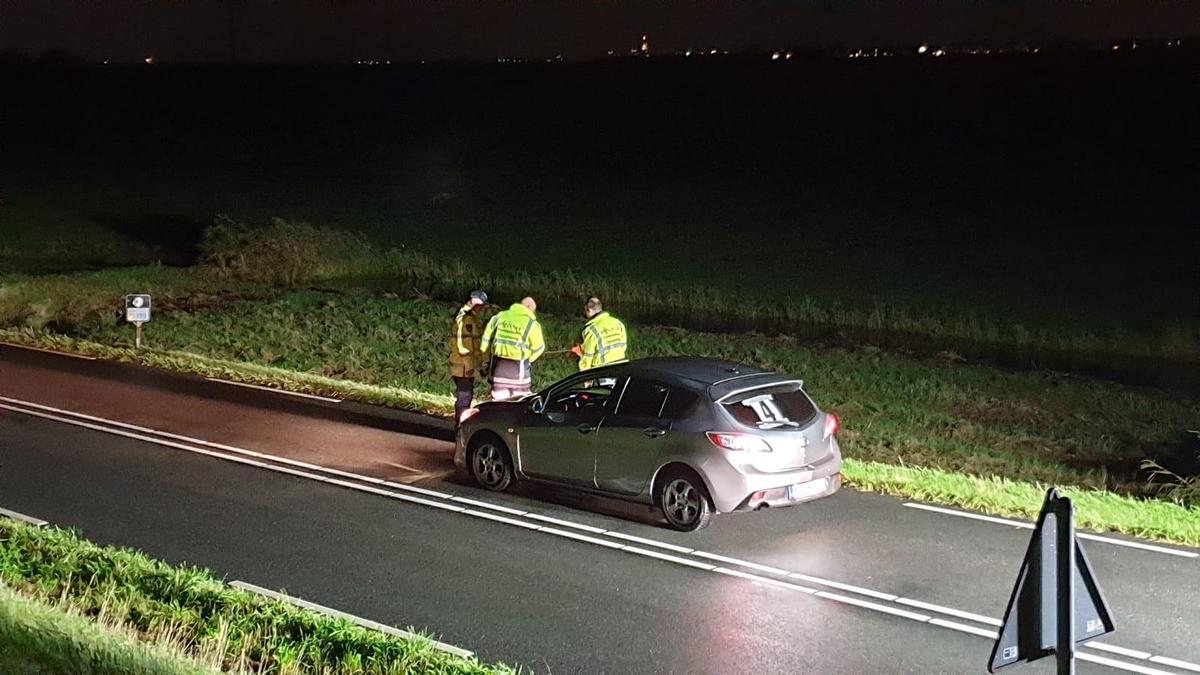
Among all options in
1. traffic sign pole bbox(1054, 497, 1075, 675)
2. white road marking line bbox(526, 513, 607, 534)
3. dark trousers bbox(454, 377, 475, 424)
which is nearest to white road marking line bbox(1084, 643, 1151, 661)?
traffic sign pole bbox(1054, 497, 1075, 675)

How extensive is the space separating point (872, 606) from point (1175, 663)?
7.25ft

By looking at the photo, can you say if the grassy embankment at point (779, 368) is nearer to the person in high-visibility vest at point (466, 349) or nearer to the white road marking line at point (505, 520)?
the person in high-visibility vest at point (466, 349)

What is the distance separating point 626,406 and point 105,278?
2768 cm

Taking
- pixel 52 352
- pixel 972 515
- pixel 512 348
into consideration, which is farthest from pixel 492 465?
pixel 52 352

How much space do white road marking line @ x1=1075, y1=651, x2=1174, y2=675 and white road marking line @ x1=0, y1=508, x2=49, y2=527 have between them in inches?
371

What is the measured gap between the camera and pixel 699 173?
65.5 metres

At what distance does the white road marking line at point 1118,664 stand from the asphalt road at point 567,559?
38mm

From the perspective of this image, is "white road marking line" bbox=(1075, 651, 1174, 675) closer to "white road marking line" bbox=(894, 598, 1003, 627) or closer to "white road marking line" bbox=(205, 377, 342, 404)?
"white road marking line" bbox=(894, 598, 1003, 627)

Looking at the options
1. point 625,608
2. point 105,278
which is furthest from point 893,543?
point 105,278

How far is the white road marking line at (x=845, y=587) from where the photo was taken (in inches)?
421

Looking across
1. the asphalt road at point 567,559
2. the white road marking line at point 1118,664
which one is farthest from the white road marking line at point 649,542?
the white road marking line at point 1118,664

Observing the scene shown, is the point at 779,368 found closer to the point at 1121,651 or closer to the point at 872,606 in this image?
the point at 872,606

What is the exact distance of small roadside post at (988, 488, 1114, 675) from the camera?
567cm

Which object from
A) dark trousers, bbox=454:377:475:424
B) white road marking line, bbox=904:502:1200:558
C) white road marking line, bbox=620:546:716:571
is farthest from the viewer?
dark trousers, bbox=454:377:475:424
